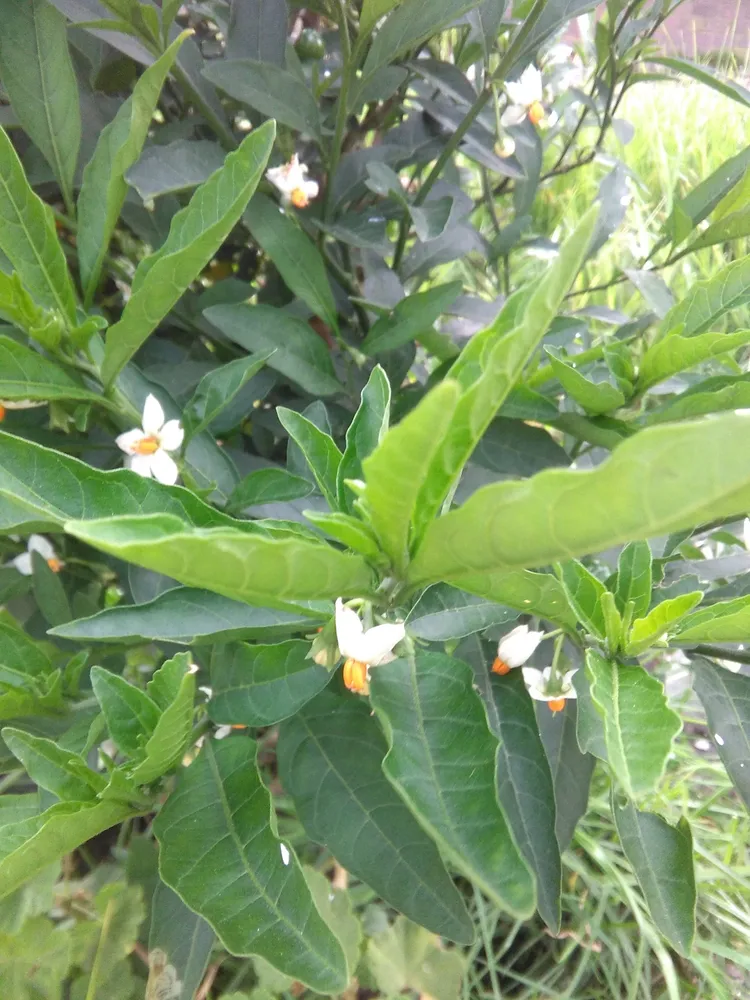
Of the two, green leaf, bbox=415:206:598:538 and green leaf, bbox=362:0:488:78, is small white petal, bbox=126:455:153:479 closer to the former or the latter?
green leaf, bbox=415:206:598:538

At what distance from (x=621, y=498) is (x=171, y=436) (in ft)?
1.48

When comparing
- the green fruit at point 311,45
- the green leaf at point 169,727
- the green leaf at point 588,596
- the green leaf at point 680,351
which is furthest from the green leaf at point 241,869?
the green fruit at point 311,45

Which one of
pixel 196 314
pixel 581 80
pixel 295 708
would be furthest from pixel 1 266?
pixel 581 80

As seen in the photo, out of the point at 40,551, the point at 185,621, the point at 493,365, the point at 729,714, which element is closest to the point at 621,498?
the point at 493,365

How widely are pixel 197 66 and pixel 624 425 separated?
554mm

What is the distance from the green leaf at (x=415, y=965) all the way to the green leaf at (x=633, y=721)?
437 mm

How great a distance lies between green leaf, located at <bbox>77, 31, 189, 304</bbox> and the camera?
522mm

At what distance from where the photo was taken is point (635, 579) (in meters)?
0.47

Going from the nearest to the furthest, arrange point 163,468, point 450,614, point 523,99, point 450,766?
point 450,766 < point 450,614 < point 163,468 < point 523,99

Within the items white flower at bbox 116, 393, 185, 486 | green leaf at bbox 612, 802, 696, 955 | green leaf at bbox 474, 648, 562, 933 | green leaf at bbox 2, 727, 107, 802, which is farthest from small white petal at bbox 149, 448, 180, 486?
green leaf at bbox 612, 802, 696, 955

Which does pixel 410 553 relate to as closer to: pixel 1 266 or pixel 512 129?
pixel 1 266

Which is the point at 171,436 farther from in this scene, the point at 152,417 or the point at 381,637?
the point at 381,637

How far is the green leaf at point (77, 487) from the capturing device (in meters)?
0.39

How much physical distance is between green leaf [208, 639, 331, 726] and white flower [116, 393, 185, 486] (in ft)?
0.56
